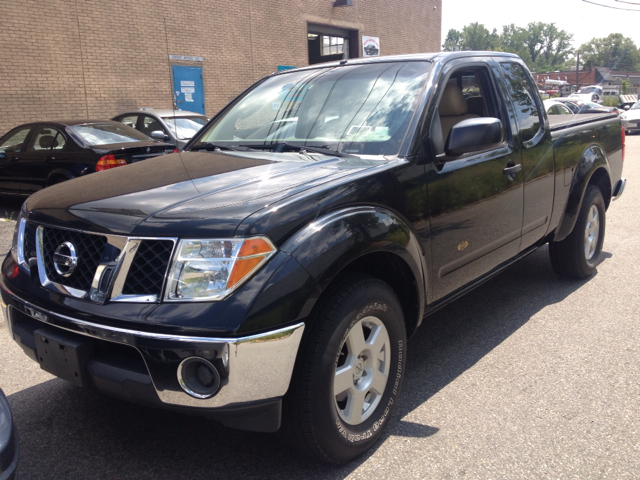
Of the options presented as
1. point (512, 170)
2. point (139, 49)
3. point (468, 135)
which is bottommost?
point (512, 170)

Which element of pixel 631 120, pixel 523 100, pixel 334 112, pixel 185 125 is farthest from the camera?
pixel 631 120

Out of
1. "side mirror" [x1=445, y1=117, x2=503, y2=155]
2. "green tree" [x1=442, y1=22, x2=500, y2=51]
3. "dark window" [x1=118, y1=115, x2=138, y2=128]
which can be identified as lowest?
"dark window" [x1=118, y1=115, x2=138, y2=128]

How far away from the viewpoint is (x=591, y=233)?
5.24m

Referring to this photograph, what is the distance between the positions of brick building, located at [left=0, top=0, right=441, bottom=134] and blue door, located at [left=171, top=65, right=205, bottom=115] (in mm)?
30

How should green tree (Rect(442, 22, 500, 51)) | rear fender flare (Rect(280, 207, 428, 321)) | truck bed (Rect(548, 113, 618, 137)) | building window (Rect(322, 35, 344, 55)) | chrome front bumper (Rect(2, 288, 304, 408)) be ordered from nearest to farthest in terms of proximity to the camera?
1. chrome front bumper (Rect(2, 288, 304, 408))
2. rear fender flare (Rect(280, 207, 428, 321))
3. truck bed (Rect(548, 113, 618, 137))
4. building window (Rect(322, 35, 344, 55))
5. green tree (Rect(442, 22, 500, 51))

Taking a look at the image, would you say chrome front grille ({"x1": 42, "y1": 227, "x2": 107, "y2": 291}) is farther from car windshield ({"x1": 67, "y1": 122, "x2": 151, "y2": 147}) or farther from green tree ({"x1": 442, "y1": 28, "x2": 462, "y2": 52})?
green tree ({"x1": 442, "y1": 28, "x2": 462, "y2": 52})

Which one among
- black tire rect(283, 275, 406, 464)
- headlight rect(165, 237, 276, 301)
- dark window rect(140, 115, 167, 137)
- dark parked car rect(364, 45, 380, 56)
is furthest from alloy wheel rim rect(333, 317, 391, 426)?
dark parked car rect(364, 45, 380, 56)

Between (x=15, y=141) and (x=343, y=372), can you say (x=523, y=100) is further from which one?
(x=15, y=141)

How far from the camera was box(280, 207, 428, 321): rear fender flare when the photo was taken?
2.31 metres

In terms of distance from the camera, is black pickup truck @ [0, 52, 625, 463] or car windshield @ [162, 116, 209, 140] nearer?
black pickup truck @ [0, 52, 625, 463]

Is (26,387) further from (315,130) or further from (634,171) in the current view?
(634,171)

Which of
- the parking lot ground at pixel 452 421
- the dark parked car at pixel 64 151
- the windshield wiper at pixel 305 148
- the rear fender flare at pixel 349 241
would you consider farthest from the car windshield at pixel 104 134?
the rear fender flare at pixel 349 241

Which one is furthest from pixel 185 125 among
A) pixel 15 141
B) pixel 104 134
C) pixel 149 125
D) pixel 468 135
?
pixel 468 135

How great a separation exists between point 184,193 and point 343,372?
1036mm
